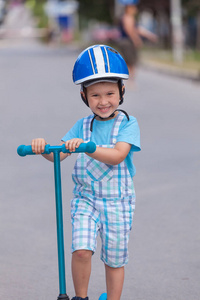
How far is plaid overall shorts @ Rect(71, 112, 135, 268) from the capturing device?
3.42 metres

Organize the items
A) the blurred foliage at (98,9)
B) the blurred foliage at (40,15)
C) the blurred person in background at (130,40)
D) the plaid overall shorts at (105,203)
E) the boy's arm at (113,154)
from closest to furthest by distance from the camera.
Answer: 1. the boy's arm at (113,154)
2. the plaid overall shorts at (105,203)
3. the blurred person in background at (130,40)
4. the blurred foliage at (98,9)
5. the blurred foliage at (40,15)

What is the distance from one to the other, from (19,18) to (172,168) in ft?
396

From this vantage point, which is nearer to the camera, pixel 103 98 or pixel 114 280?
pixel 103 98

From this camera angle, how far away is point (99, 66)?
3359 mm

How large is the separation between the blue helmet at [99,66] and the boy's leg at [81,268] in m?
0.81

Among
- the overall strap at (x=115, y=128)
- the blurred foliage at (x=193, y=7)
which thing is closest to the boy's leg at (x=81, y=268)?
the overall strap at (x=115, y=128)

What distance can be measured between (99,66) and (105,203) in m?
0.64

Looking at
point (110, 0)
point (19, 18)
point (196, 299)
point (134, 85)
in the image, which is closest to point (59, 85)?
point (134, 85)

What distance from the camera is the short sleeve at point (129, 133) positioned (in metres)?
3.42

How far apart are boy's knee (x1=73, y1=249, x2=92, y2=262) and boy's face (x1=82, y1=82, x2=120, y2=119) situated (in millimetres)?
641

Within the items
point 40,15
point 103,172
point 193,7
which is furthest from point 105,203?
point 40,15

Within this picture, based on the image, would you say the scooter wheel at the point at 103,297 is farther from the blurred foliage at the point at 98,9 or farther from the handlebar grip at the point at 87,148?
the blurred foliage at the point at 98,9

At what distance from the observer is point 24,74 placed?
2361cm

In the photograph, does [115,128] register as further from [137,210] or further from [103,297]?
[137,210]
